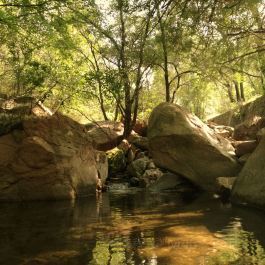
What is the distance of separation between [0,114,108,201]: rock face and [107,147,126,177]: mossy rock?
4.91m

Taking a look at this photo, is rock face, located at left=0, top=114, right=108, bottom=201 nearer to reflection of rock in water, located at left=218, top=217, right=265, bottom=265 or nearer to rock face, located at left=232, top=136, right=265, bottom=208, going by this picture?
rock face, located at left=232, top=136, right=265, bottom=208

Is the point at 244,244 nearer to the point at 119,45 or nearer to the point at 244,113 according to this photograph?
the point at 119,45

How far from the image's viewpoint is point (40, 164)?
14977 millimetres

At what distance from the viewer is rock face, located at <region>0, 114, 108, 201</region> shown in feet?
49.0

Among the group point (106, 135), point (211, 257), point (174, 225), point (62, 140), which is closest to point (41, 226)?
point (174, 225)

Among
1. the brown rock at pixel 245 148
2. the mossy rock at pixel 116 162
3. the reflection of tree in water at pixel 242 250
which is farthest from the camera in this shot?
the mossy rock at pixel 116 162

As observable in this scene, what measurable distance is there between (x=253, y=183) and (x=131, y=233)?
5.22m

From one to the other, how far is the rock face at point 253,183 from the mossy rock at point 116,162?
318 inches

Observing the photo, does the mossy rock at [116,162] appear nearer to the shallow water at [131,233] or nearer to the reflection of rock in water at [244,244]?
Answer: the shallow water at [131,233]

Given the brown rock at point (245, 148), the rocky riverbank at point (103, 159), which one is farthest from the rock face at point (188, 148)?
the brown rock at point (245, 148)

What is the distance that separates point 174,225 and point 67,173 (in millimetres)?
6118

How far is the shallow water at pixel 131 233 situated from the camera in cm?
743

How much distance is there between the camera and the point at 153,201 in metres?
14.6

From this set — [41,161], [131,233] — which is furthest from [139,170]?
[131,233]
